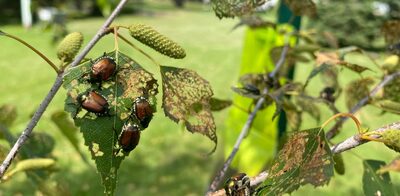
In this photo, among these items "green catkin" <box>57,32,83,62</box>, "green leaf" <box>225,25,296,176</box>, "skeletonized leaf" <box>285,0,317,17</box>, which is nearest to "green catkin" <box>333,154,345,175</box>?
"skeletonized leaf" <box>285,0,317,17</box>

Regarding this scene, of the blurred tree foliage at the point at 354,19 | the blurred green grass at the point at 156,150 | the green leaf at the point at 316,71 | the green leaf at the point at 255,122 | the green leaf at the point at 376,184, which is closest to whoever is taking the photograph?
the green leaf at the point at 376,184

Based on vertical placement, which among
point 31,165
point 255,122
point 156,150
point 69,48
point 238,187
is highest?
point 69,48

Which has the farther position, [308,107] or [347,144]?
[308,107]

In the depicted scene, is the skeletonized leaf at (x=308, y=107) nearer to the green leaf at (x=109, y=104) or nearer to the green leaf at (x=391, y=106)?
the green leaf at (x=391, y=106)

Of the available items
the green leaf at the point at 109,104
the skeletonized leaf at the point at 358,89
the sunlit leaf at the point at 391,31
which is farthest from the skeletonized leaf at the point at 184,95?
the sunlit leaf at the point at 391,31

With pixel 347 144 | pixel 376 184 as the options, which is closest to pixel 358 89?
pixel 376 184

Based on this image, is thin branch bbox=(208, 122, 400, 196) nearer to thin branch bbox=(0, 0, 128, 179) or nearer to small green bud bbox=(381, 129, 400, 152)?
small green bud bbox=(381, 129, 400, 152)

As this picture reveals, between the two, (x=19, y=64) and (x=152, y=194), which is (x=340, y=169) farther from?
(x=19, y=64)

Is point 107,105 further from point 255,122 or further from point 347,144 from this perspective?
point 255,122
